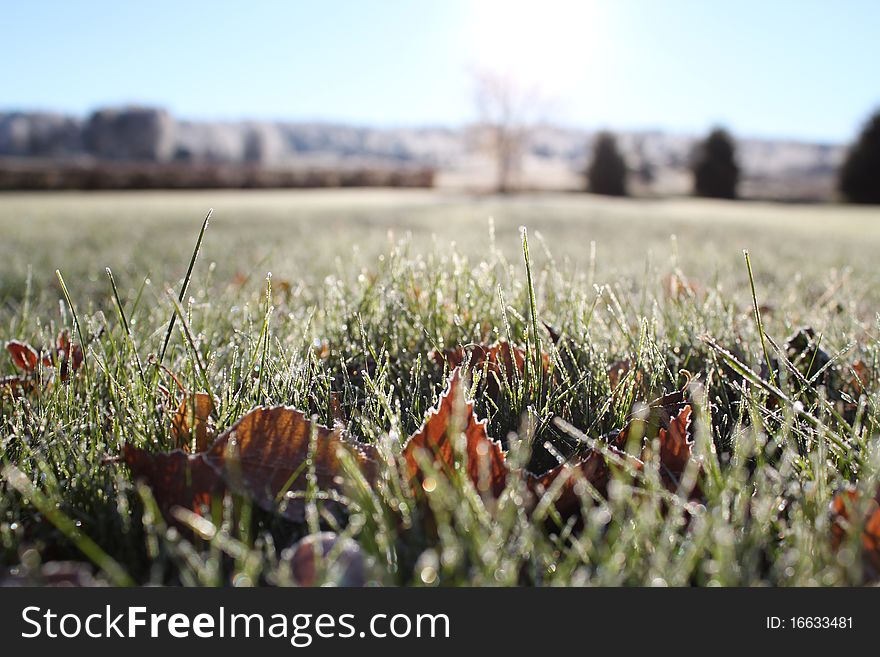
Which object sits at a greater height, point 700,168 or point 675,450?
point 700,168

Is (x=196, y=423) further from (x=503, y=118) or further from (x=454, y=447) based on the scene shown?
(x=503, y=118)

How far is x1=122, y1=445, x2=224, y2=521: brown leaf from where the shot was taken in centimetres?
87

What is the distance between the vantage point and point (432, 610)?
0.69 meters

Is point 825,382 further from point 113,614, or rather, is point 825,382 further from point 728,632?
point 113,614

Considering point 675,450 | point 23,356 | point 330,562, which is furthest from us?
point 23,356

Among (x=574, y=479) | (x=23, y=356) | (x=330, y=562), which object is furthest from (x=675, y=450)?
(x=23, y=356)

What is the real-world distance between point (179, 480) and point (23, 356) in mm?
735

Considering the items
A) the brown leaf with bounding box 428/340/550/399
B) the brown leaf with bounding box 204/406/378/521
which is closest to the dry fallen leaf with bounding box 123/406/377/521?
the brown leaf with bounding box 204/406/378/521

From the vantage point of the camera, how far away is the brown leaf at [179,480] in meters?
0.87

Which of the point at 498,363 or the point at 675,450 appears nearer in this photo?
the point at 675,450

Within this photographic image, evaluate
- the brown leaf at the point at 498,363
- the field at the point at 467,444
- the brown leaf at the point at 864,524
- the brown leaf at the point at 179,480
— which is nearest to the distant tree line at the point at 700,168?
the field at the point at 467,444

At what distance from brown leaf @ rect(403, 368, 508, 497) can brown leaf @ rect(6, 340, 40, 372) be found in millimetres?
933

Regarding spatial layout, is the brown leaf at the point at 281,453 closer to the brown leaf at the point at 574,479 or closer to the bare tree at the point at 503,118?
the brown leaf at the point at 574,479

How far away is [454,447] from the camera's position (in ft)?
2.82
